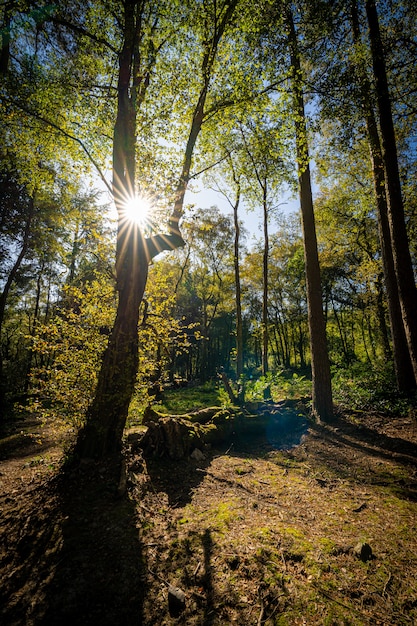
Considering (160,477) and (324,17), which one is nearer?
(160,477)

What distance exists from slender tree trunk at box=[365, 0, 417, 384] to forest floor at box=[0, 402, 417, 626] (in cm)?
320

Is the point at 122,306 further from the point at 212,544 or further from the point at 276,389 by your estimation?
the point at 276,389

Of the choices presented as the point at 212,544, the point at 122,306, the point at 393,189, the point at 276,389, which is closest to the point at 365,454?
the point at 212,544

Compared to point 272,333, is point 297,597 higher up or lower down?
lower down

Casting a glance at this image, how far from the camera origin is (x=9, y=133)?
7477mm

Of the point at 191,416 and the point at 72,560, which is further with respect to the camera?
the point at 191,416

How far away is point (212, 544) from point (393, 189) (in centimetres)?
792

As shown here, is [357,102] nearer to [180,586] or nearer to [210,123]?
[210,123]

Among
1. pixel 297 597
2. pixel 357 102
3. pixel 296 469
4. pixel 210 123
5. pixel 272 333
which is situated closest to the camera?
pixel 297 597

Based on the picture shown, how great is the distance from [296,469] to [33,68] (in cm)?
1115

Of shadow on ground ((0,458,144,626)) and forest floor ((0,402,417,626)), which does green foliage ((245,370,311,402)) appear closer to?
forest floor ((0,402,417,626))

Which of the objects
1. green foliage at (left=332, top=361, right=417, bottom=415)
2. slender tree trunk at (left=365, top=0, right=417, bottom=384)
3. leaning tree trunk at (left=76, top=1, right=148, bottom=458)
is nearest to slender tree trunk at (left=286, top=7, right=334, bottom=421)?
green foliage at (left=332, top=361, right=417, bottom=415)

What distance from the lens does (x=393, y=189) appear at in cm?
644

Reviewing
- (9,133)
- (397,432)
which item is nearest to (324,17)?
(9,133)
